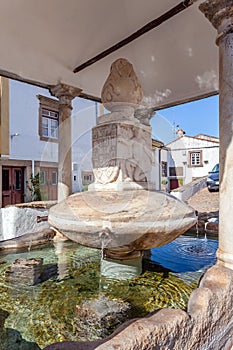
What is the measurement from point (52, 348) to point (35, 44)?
376 centimetres

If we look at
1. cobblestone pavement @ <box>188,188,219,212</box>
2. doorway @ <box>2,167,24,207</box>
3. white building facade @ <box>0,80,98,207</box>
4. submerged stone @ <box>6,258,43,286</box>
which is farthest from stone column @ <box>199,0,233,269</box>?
doorway @ <box>2,167,24,207</box>

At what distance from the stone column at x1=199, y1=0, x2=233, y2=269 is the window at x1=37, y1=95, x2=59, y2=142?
377 inches

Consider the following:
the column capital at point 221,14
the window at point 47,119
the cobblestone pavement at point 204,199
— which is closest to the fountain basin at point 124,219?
the column capital at point 221,14

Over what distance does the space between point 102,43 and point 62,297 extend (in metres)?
3.34

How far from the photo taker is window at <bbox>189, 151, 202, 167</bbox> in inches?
674

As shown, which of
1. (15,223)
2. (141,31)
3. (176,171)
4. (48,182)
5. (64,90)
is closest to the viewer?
(141,31)


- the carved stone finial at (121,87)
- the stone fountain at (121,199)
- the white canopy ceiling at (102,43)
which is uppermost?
the white canopy ceiling at (102,43)

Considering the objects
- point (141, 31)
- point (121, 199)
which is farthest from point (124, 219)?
point (141, 31)

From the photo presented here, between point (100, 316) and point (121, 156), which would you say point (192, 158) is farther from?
point (100, 316)

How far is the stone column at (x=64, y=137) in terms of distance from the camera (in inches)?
183

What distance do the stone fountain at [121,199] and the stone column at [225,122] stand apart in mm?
364

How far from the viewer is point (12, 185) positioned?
32.0ft

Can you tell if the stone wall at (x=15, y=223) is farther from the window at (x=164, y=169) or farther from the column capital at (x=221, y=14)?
the window at (x=164, y=169)

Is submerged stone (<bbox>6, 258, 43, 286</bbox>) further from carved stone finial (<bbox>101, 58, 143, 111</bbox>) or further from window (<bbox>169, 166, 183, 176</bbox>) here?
window (<bbox>169, 166, 183, 176</bbox>)
